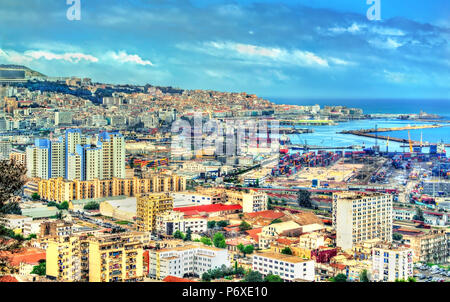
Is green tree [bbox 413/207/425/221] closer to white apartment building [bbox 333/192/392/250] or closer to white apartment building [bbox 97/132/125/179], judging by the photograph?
white apartment building [bbox 333/192/392/250]

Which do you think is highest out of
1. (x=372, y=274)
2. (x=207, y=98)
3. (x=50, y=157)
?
(x=207, y=98)

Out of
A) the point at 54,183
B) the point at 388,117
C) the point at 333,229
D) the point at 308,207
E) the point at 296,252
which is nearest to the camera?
the point at 296,252

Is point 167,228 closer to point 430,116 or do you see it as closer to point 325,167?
point 325,167

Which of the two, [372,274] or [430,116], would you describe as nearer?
[372,274]

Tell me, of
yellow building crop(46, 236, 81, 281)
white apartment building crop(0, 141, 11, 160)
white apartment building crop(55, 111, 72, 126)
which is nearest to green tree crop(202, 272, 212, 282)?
yellow building crop(46, 236, 81, 281)

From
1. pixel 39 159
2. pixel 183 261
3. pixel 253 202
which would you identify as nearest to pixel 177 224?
pixel 253 202

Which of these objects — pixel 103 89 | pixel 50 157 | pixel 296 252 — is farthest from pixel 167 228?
pixel 103 89
